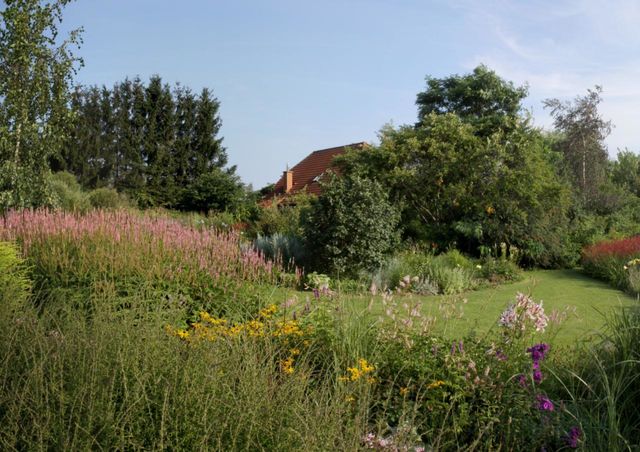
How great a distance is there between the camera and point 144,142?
32.2 meters

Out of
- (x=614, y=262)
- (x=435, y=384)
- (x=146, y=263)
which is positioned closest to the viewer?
(x=435, y=384)

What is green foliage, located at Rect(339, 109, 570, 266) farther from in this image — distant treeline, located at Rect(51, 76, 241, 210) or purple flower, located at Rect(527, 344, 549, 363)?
distant treeline, located at Rect(51, 76, 241, 210)

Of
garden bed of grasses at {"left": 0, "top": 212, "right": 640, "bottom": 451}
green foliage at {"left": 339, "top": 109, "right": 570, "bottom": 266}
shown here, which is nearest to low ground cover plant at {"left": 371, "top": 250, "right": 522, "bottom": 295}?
green foliage at {"left": 339, "top": 109, "right": 570, "bottom": 266}

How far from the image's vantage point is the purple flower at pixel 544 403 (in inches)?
126

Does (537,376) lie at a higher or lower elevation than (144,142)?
lower

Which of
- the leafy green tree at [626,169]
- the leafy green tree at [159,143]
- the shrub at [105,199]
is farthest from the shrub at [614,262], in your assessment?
the leafy green tree at [626,169]

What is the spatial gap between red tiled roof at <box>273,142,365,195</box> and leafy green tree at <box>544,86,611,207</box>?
11347mm

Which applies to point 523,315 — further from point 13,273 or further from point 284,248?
point 284,248

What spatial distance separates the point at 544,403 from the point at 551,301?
7.81 m

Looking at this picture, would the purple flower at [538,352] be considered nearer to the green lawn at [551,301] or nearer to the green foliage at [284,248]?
the green lawn at [551,301]

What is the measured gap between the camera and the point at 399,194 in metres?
17.0

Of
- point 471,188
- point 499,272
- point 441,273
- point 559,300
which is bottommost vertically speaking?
point 559,300

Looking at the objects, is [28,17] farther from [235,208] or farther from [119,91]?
[119,91]

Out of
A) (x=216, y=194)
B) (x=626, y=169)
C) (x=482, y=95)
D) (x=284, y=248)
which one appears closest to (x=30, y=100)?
(x=284, y=248)
